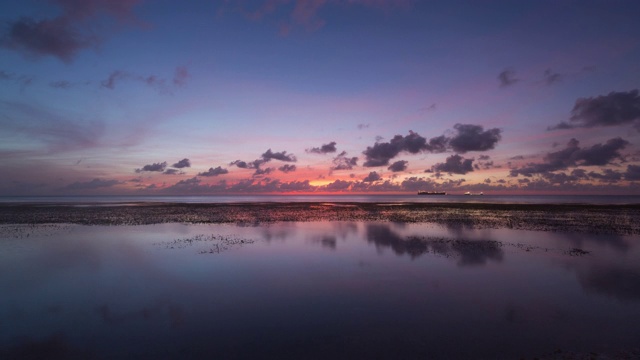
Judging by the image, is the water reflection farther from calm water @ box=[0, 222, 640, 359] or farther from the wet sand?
the wet sand

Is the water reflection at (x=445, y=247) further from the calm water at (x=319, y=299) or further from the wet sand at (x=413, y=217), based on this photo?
the wet sand at (x=413, y=217)

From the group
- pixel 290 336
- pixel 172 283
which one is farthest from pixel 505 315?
pixel 172 283

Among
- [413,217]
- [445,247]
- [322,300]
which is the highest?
[413,217]

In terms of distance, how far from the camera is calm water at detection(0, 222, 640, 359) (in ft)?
33.4

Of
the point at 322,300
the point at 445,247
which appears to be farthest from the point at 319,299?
the point at 445,247

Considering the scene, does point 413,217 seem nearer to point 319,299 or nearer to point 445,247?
point 445,247

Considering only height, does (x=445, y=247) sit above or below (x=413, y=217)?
below

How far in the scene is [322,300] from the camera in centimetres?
1438

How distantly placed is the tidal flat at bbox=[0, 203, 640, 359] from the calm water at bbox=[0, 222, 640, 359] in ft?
0.23

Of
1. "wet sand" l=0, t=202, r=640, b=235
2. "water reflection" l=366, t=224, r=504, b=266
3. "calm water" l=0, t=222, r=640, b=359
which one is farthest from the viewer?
"wet sand" l=0, t=202, r=640, b=235

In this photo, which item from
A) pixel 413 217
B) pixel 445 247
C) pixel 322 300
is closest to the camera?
pixel 322 300

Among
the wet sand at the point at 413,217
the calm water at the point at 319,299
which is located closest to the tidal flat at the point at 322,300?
the calm water at the point at 319,299

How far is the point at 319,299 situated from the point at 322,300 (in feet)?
0.65

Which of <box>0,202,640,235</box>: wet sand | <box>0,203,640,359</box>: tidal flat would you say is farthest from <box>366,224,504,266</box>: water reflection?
<box>0,202,640,235</box>: wet sand
